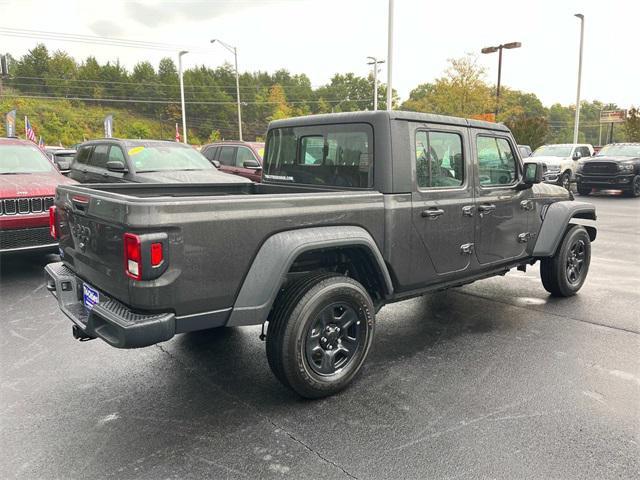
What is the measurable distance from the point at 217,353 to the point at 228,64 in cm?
10041

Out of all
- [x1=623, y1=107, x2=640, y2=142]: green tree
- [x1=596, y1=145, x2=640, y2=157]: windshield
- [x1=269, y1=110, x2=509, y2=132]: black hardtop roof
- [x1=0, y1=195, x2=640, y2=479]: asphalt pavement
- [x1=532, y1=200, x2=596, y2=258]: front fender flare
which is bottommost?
[x1=0, y1=195, x2=640, y2=479]: asphalt pavement

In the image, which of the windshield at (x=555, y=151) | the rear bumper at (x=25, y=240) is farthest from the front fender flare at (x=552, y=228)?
the windshield at (x=555, y=151)

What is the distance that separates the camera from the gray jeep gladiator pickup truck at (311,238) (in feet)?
9.00

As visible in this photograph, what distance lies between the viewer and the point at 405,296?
396 centimetres

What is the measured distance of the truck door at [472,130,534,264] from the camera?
4410mm

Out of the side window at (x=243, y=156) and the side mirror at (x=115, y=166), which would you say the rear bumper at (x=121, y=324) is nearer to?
the side mirror at (x=115, y=166)

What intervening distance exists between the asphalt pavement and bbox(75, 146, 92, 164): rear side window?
6304mm

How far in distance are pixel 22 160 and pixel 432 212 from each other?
644 cm

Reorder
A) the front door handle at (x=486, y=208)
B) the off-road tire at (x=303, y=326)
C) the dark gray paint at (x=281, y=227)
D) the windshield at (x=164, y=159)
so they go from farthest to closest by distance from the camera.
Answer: the windshield at (x=164, y=159) → the front door handle at (x=486, y=208) → the off-road tire at (x=303, y=326) → the dark gray paint at (x=281, y=227)

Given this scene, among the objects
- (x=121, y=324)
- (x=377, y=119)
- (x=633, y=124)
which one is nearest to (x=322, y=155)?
(x=377, y=119)

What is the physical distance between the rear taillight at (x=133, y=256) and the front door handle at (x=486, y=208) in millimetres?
2907

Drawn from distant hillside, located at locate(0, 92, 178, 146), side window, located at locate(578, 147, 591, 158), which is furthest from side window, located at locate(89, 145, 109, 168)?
distant hillside, located at locate(0, 92, 178, 146)

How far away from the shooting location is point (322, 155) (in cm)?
417

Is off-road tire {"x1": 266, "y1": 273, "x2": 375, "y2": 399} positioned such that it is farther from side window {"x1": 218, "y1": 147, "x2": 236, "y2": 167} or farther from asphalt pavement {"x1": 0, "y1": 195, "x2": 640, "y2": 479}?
side window {"x1": 218, "y1": 147, "x2": 236, "y2": 167}
